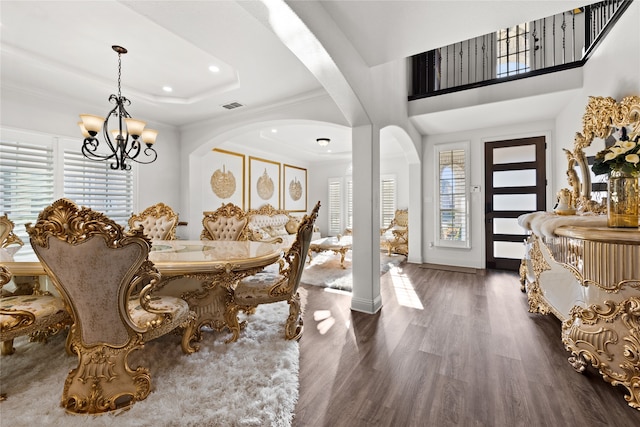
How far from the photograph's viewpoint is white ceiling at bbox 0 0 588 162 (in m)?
2.01

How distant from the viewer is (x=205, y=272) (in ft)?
6.47

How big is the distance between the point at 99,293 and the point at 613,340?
2.92 meters

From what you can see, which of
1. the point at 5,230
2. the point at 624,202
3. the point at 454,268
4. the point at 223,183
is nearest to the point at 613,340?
the point at 624,202

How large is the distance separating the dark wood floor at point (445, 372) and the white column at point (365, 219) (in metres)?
0.21

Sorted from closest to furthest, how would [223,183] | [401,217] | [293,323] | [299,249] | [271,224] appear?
[299,249] < [293,323] < [223,183] < [271,224] < [401,217]

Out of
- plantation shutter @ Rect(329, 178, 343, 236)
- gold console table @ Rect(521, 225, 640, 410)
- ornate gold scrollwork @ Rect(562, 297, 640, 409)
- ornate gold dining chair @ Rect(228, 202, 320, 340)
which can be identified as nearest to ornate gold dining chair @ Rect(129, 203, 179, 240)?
ornate gold dining chair @ Rect(228, 202, 320, 340)

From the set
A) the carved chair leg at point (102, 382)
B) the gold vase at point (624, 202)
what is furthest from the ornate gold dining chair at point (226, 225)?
the gold vase at point (624, 202)

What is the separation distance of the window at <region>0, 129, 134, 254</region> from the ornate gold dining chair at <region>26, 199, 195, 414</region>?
9.42ft

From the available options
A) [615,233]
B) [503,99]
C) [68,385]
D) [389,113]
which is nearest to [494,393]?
[615,233]

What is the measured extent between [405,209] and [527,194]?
9.95 feet

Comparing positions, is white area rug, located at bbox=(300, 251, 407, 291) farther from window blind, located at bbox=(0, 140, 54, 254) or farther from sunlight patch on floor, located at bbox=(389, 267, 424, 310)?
window blind, located at bbox=(0, 140, 54, 254)

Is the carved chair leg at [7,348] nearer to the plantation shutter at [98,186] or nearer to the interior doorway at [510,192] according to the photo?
the plantation shutter at [98,186]

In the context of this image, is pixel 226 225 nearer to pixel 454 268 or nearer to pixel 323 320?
pixel 323 320

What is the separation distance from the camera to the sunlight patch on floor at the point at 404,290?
125 inches
